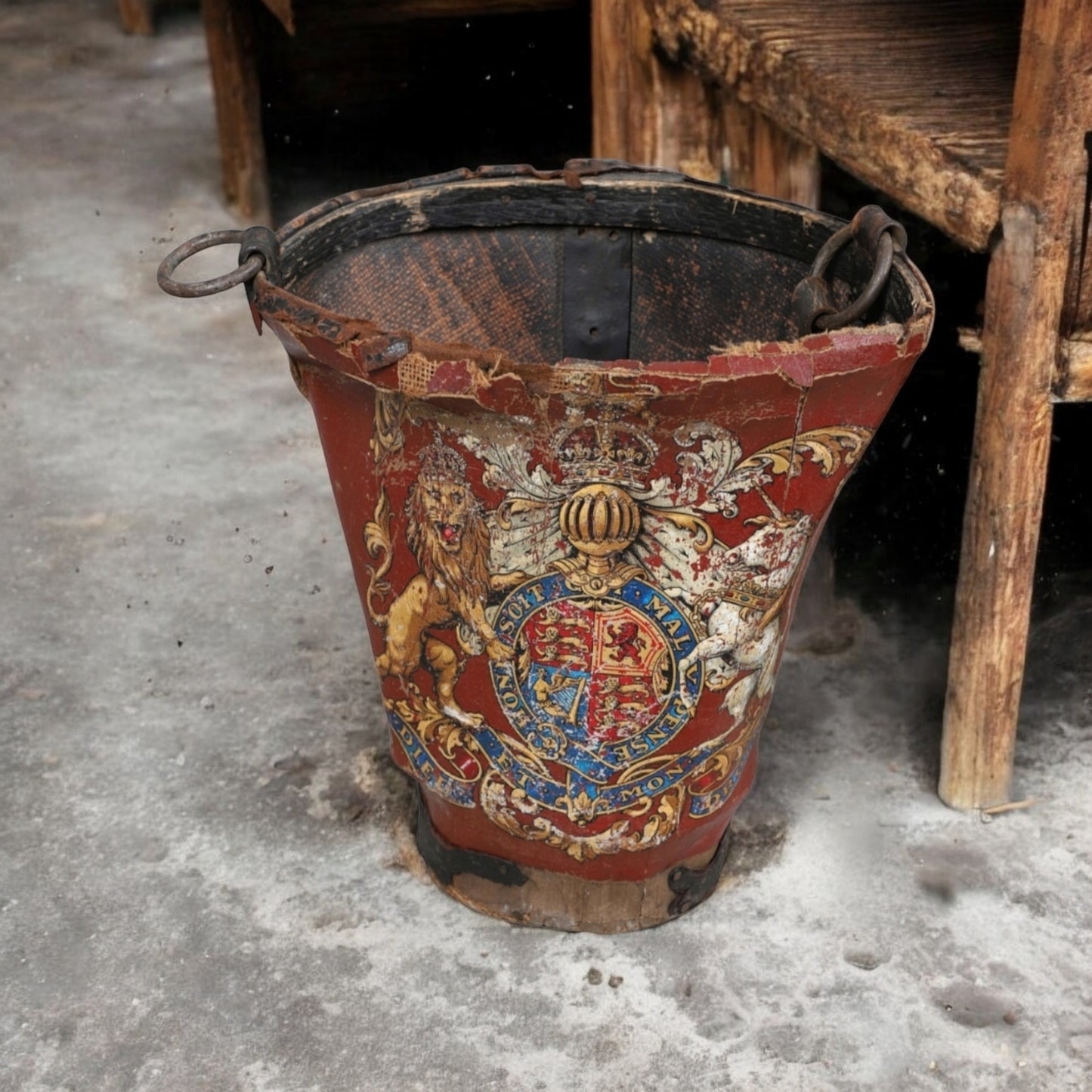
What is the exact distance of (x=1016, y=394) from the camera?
77.7 inches

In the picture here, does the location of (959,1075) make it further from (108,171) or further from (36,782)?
(108,171)

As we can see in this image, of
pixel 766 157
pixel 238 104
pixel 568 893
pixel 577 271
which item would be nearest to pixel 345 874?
pixel 568 893

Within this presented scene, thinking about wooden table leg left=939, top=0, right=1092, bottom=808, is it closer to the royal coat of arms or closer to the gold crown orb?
the royal coat of arms

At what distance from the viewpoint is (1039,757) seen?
2.34 meters

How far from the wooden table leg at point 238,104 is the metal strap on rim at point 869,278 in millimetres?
2749

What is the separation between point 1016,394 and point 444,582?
0.80m

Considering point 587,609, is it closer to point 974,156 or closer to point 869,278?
point 869,278

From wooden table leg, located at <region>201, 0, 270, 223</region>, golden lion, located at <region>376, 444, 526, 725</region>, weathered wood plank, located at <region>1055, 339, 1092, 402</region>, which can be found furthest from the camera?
wooden table leg, located at <region>201, 0, 270, 223</region>

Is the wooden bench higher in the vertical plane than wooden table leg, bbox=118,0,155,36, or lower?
higher

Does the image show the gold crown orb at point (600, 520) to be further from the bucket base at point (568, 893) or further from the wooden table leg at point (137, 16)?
the wooden table leg at point (137, 16)

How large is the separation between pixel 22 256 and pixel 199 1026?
9.51 ft

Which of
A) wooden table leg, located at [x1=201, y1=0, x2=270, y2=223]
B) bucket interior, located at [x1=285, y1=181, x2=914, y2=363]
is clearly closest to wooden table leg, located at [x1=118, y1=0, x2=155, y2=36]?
wooden table leg, located at [x1=201, y1=0, x2=270, y2=223]

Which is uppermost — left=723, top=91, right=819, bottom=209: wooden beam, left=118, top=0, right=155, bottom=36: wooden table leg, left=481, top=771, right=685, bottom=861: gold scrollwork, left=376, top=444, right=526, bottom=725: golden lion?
left=723, top=91, right=819, bottom=209: wooden beam

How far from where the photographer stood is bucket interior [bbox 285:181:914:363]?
205 centimetres
